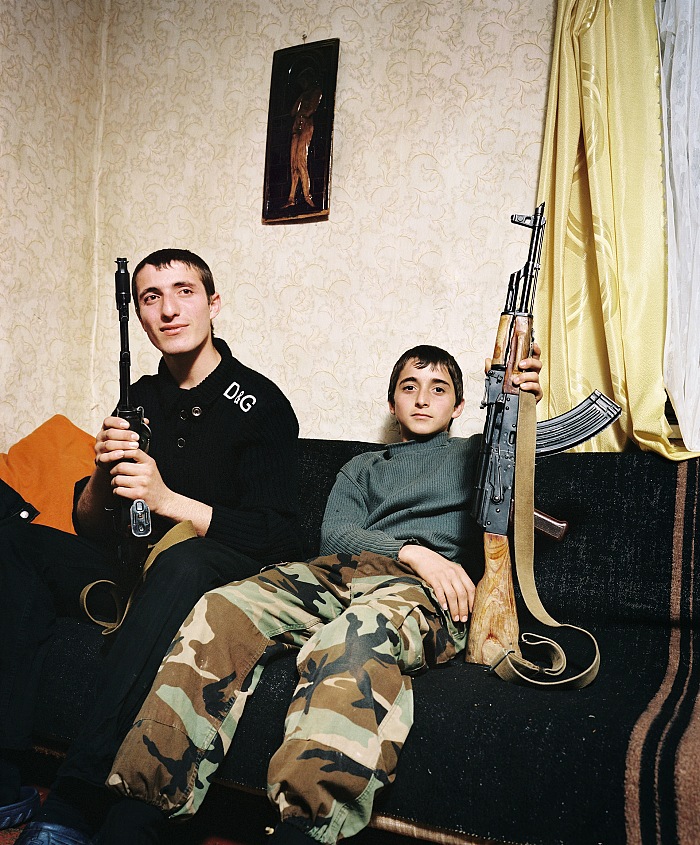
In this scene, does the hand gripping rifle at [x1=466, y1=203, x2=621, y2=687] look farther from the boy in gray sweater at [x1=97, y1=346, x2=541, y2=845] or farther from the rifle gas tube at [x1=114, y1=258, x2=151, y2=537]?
the rifle gas tube at [x1=114, y1=258, x2=151, y2=537]

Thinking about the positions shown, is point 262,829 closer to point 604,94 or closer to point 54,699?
point 54,699

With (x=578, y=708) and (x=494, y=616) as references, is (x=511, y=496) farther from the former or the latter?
(x=578, y=708)

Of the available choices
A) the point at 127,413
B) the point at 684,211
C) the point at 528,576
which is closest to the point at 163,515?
the point at 127,413

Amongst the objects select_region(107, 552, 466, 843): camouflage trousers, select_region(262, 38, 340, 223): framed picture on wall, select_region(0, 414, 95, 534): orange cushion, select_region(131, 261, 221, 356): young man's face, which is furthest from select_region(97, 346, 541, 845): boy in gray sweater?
select_region(262, 38, 340, 223): framed picture on wall

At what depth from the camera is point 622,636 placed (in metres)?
1.51

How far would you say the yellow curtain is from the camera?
1.82 metres

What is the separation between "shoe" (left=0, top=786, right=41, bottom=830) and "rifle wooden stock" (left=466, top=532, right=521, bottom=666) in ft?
2.72

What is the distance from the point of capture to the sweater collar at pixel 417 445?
1.75m

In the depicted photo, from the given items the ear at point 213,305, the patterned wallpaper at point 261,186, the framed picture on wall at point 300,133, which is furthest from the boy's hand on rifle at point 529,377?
the framed picture on wall at point 300,133

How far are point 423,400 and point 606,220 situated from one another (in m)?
0.65

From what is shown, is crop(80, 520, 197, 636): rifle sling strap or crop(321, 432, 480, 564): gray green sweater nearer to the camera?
crop(80, 520, 197, 636): rifle sling strap

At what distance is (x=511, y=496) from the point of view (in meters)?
1.43

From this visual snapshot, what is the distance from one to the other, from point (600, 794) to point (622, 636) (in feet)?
1.75

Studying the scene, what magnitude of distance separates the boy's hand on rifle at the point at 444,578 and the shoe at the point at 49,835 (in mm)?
718
